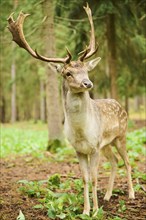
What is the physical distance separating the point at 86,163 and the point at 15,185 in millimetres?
1738

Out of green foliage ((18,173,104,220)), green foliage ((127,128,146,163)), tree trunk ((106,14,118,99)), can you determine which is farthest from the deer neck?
tree trunk ((106,14,118,99))

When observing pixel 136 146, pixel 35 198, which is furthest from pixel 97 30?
pixel 35 198

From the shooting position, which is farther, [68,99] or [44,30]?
[44,30]

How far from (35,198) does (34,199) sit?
0.24 ft

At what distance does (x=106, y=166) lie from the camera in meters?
8.77

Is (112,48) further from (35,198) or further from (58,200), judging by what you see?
(58,200)

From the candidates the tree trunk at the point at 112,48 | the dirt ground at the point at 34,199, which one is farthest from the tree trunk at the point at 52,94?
the tree trunk at the point at 112,48

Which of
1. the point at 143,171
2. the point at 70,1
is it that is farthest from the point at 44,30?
the point at 143,171

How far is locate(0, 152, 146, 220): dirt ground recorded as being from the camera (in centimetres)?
506

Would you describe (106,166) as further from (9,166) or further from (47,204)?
(47,204)

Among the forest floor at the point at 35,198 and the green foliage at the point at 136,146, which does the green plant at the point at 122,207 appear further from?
the green foliage at the point at 136,146

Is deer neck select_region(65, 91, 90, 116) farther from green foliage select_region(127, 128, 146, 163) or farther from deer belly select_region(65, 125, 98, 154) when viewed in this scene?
green foliage select_region(127, 128, 146, 163)

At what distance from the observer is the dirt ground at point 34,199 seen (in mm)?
5062

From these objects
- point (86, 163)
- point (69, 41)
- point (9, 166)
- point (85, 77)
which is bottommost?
point (9, 166)
